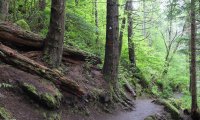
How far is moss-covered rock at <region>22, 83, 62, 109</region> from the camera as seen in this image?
296 inches

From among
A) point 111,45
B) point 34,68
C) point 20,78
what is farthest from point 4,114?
point 111,45

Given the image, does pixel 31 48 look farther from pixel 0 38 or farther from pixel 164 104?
pixel 164 104

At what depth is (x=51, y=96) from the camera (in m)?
7.90

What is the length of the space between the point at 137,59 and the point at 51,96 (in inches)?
575

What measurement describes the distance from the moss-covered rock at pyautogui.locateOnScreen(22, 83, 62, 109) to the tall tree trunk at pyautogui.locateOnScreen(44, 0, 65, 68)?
1818 millimetres

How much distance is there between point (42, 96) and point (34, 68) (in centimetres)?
112

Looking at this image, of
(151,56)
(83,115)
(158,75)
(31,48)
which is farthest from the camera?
(158,75)

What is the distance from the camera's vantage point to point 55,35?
9.59 meters

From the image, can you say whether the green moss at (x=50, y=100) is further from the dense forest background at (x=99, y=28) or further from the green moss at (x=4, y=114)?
the dense forest background at (x=99, y=28)

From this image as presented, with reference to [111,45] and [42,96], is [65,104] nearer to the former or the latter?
[42,96]

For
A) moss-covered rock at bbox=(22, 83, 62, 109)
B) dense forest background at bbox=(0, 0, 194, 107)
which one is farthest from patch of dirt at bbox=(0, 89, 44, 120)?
dense forest background at bbox=(0, 0, 194, 107)

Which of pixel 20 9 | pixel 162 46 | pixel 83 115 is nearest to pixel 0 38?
pixel 83 115

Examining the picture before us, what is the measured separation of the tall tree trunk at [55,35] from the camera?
9570mm

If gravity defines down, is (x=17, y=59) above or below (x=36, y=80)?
above
